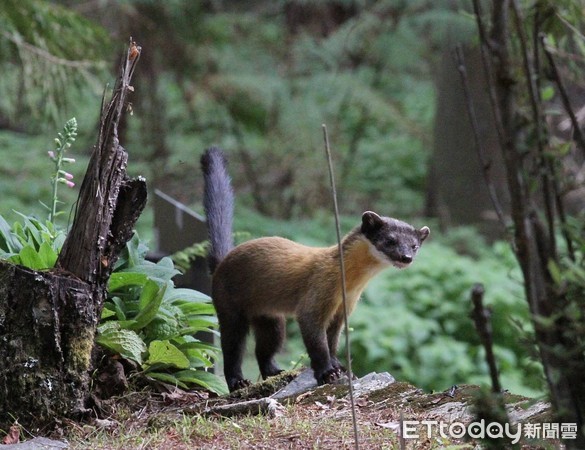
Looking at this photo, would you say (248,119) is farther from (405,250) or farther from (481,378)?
(405,250)

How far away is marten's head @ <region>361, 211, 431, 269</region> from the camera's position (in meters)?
5.41

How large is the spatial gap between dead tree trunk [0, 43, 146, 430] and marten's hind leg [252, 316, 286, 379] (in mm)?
1629

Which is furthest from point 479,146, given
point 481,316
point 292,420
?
point 292,420

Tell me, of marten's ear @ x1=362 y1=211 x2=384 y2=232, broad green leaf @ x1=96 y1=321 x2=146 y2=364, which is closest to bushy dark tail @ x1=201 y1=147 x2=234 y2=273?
marten's ear @ x1=362 y1=211 x2=384 y2=232

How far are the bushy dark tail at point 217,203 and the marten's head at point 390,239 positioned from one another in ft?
2.97

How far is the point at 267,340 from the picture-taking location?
567cm

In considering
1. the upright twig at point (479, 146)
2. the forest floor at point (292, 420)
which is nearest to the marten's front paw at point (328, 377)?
the forest floor at point (292, 420)

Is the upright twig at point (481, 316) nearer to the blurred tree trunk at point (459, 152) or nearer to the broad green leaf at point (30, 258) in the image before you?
the broad green leaf at point (30, 258)

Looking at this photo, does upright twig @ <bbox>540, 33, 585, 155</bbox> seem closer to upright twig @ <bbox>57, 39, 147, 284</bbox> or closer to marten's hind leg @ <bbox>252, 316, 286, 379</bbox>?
upright twig @ <bbox>57, 39, 147, 284</bbox>

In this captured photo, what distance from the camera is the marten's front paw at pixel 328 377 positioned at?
15.7 ft

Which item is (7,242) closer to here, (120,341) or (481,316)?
(120,341)

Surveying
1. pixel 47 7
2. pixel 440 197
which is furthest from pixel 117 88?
pixel 440 197

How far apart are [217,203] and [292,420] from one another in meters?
2.11

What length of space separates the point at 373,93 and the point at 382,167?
3.74 meters
